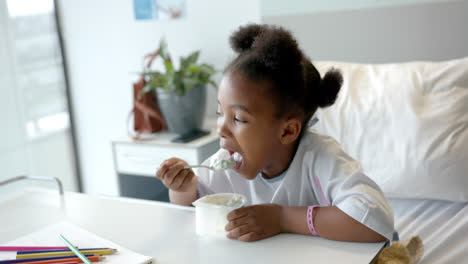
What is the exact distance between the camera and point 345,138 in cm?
156

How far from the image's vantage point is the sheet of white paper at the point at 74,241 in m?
0.86

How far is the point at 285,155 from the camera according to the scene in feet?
3.49

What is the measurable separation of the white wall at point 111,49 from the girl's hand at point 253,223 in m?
1.46

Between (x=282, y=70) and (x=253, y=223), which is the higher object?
(x=282, y=70)

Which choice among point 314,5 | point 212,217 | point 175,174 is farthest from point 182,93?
point 212,217

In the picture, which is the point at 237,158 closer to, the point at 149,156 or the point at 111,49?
the point at 149,156

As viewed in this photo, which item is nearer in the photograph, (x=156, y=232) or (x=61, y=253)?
(x=61, y=253)

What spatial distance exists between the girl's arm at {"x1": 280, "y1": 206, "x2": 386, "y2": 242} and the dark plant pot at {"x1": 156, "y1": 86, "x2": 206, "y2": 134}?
1.22 meters

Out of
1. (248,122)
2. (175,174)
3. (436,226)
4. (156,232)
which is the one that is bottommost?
(436,226)

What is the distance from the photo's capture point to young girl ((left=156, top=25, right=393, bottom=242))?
2.98 ft

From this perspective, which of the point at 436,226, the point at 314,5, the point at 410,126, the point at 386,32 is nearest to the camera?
the point at 436,226

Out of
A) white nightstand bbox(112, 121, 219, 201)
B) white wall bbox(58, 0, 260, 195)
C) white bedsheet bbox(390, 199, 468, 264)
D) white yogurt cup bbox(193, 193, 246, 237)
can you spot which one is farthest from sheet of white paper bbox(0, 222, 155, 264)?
white wall bbox(58, 0, 260, 195)

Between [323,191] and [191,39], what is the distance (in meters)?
1.63

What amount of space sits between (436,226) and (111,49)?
203 cm
